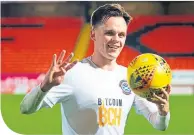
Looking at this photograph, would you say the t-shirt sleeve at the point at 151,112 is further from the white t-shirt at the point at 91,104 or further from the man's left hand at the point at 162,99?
the man's left hand at the point at 162,99

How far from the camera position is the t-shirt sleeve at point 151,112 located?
362 cm

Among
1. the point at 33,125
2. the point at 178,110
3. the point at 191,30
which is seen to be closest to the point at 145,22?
the point at 191,30

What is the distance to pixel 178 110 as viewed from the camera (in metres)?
9.82

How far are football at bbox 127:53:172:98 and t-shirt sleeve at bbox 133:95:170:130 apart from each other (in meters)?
0.27

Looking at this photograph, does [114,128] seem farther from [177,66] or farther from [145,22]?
[145,22]

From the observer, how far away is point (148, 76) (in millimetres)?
3426

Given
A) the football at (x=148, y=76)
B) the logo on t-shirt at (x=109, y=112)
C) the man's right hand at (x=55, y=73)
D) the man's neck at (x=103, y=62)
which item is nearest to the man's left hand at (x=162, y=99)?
the football at (x=148, y=76)

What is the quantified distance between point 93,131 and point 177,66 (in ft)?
33.6

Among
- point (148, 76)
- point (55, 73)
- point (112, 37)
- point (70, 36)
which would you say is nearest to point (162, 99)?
point (148, 76)

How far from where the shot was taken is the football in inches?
134

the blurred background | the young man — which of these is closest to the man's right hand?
the young man

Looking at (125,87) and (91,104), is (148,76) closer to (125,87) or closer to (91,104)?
(125,87)

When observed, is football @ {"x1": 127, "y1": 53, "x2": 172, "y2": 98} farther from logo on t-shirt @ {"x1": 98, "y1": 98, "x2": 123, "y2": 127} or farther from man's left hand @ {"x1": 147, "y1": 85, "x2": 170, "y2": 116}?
logo on t-shirt @ {"x1": 98, "y1": 98, "x2": 123, "y2": 127}

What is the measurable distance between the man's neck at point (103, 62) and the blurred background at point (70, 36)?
882 centimetres
